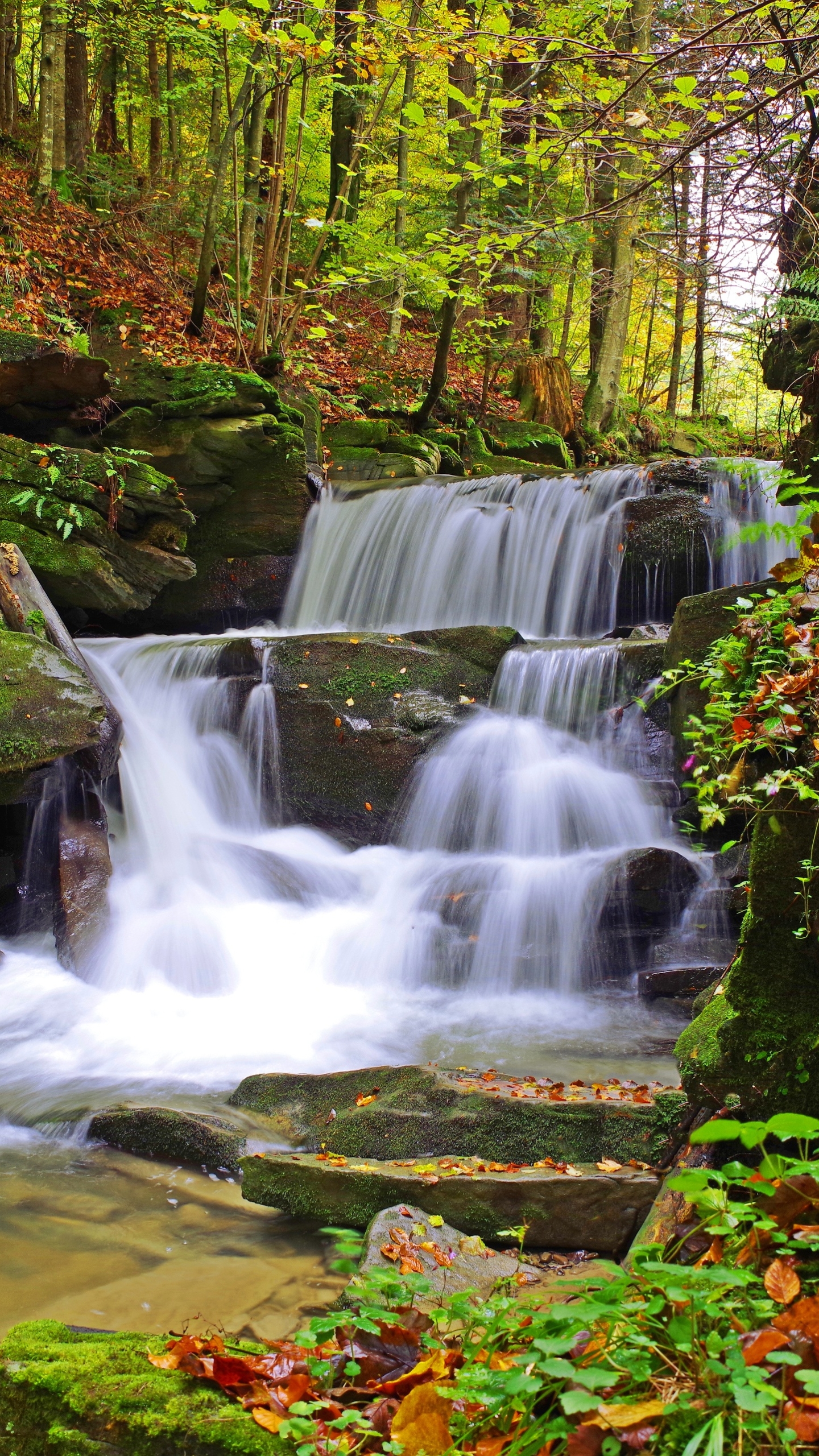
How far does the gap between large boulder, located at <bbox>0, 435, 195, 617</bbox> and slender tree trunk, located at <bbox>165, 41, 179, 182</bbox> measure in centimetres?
1125

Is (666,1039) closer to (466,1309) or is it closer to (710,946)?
(710,946)

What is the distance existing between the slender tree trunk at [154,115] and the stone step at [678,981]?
1617 cm

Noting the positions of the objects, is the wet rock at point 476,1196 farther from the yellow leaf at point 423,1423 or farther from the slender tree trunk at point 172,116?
the slender tree trunk at point 172,116

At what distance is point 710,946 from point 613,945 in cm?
63

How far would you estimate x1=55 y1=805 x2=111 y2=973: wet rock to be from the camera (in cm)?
630

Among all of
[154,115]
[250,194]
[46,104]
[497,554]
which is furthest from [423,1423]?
[154,115]

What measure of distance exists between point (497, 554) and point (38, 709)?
6.14 m

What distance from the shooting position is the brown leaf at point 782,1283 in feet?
5.44

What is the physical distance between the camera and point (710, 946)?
6090 millimetres

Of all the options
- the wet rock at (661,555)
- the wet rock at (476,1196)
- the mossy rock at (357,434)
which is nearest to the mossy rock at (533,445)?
the mossy rock at (357,434)

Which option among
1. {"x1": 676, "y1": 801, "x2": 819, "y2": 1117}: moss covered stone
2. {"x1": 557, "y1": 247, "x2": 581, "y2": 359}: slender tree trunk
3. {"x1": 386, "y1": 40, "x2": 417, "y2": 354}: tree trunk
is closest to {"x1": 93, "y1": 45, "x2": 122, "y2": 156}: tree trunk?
{"x1": 386, "y1": 40, "x2": 417, "y2": 354}: tree trunk

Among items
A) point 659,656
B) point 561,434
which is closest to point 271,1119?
point 659,656

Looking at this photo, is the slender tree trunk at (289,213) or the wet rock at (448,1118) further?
the slender tree trunk at (289,213)

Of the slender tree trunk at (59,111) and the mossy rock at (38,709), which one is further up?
the slender tree trunk at (59,111)
